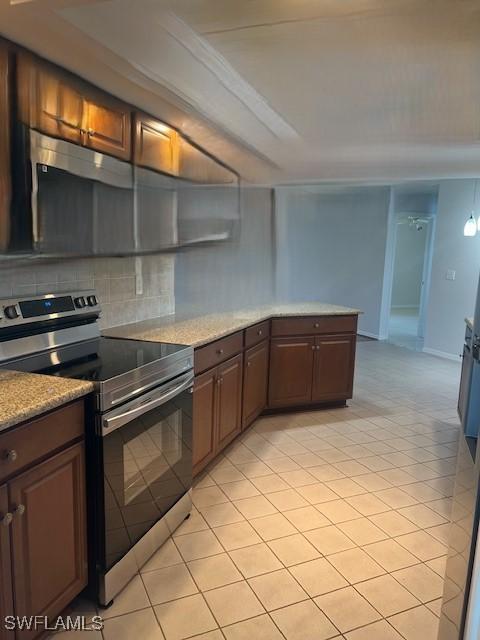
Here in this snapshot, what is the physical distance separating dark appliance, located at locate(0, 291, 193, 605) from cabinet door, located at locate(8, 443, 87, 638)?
5 cm

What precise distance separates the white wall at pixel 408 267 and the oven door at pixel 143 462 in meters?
8.00

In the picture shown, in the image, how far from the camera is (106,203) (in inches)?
73.8

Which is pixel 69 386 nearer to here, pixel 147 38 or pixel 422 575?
pixel 147 38

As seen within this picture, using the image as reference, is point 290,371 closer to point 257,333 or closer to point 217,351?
point 257,333

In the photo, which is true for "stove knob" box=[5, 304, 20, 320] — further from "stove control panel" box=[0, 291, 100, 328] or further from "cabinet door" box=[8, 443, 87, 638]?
"cabinet door" box=[8, 443, 87, 638]

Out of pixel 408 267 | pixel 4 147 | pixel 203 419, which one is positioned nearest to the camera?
pixel 4 147

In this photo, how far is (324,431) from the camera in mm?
3055

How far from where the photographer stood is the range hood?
1.49 meters

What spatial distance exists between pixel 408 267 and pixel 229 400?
26.7ft

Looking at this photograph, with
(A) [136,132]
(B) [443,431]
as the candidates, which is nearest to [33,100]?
(A) [136,132]

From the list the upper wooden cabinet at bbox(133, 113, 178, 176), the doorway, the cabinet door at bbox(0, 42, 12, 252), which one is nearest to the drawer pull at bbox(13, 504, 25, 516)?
the cabinet door at bbox(0, 42, 12, 252)

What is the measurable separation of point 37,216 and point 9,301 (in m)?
0.34

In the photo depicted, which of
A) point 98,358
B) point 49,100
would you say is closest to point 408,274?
point 98,358

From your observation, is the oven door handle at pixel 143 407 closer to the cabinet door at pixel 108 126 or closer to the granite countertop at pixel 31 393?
the granite countertop at pixel 31 393
